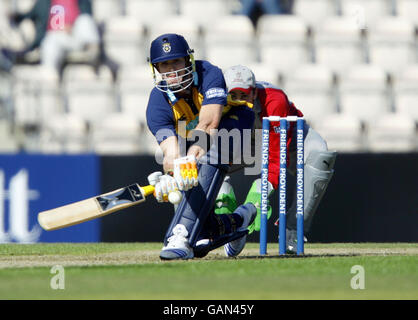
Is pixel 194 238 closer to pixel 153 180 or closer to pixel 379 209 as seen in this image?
pixel 153 180

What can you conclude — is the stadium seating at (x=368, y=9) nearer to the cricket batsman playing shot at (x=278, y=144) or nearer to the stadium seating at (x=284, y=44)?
the stadium seating at (x=284, y=44)

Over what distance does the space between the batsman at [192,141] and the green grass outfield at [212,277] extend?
18 centimetres

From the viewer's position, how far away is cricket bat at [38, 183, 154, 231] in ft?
18.9

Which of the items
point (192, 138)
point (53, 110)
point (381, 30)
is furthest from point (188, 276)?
point (381, 30)

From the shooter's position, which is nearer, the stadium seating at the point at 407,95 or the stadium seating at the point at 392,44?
the stadium seating at the point at 407,95

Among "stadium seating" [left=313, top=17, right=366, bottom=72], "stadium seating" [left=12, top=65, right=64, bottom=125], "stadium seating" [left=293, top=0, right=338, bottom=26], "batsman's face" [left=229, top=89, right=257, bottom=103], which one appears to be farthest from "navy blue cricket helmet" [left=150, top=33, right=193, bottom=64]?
"stadium seating" [left=293, top=0, right=338, bottom=26]

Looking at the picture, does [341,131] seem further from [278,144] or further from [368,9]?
[278,144]

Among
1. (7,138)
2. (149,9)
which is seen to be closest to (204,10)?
(149,9)

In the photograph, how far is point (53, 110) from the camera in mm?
11086

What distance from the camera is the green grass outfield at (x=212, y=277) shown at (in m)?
4.32

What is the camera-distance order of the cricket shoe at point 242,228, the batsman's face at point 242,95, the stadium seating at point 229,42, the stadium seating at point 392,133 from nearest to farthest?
the cricket shoe at point 242,228
the batsman's face at point 242,95
the stadium seating at point 392,133
the stadium seating at point 229,42

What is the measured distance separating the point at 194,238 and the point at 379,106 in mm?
6086

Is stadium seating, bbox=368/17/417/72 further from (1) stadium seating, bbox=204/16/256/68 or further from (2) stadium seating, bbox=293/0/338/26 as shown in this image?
(1) stadium seating, bbox=204/16/256/68

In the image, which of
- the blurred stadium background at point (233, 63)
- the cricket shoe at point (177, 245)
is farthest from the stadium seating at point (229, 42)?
the cricket shoe at point (177, 245)
